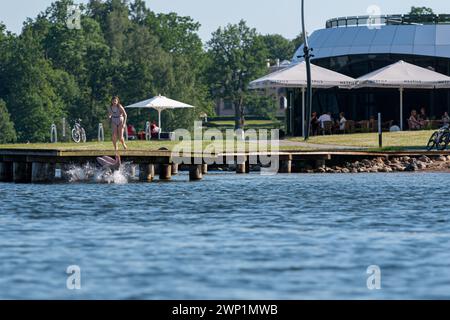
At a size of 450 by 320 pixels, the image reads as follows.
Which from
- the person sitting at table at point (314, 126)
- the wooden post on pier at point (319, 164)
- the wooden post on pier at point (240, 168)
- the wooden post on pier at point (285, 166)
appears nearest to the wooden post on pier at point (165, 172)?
the wooden post on pier at point (285, 166)

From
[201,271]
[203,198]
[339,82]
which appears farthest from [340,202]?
[339,82]

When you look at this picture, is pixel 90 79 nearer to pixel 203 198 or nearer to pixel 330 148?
pixel 330 148

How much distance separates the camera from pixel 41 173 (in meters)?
37.9

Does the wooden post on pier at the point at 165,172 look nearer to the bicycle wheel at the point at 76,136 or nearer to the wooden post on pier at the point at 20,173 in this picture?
the wooden post on pier at the point at 20,173

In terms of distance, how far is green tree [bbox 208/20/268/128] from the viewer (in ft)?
426

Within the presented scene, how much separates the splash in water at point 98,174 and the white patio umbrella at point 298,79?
1653 cm

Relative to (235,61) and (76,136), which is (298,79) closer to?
(76,136)

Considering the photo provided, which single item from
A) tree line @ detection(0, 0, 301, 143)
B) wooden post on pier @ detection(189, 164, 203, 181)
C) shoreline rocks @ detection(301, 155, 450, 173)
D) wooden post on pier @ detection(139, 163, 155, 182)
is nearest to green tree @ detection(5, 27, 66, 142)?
tree line @ detection(0, 0, 301, 143)

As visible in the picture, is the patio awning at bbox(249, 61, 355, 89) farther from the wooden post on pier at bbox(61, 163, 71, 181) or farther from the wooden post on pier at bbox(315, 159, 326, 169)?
the wooden post on pier at bbox(61, 163, 71, 181)

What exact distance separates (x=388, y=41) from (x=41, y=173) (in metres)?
31.6

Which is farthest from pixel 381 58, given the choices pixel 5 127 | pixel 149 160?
pixel 5 127

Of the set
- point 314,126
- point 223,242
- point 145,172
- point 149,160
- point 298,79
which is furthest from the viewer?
point 314,126

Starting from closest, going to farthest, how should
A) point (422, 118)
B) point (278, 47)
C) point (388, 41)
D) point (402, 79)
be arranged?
point (402, 79) → point (422, 118) → point (388, 41) → point (278, 47)

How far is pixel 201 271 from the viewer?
17.8 meters
